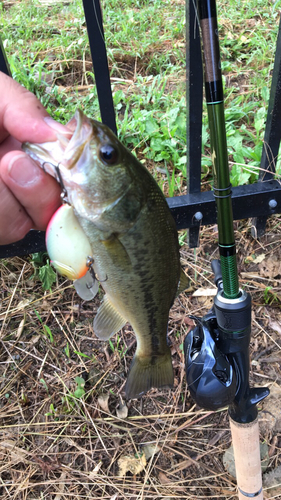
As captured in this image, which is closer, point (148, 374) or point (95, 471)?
point (148, 374)

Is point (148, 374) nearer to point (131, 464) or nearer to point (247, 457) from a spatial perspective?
point (247, 457)

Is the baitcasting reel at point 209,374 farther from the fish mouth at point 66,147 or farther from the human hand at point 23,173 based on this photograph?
the fish mouth at point 66,147

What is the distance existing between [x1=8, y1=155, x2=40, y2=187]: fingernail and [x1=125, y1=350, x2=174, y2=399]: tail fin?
0.79 meters

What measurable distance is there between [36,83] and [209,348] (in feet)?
10.1

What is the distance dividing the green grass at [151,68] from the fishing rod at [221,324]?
5.04ft

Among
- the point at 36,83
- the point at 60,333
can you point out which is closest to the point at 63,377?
the point at 60,333

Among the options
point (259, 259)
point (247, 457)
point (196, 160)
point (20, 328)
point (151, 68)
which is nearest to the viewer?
point (247, 457)

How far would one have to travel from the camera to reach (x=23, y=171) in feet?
3.61

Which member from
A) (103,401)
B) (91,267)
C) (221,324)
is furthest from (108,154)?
(103,401)

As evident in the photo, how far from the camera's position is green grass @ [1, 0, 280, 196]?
3268mm

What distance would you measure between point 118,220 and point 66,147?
9.7 inches

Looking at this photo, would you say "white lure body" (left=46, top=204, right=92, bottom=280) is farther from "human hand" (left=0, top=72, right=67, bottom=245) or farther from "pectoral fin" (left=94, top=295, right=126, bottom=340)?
"pectoral fin" (left=94, top=295, right=126, bottom=340)

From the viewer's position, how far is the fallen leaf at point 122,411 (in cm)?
238

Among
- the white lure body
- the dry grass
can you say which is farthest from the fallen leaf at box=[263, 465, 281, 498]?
the white lure body
